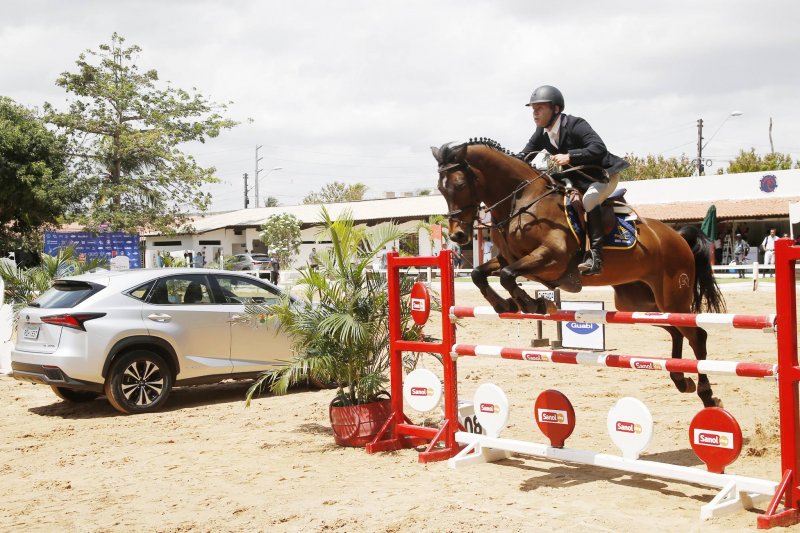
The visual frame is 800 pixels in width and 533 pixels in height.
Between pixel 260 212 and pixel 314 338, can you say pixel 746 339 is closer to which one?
pixel 314 338

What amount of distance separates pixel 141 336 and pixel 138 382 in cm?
52

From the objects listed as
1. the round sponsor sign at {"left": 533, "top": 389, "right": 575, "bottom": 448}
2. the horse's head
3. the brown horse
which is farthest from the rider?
the round sponsor sign at {"left": 533, "top": 389, "right": 575, "bottom": 448}

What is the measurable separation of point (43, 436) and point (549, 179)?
544 cm

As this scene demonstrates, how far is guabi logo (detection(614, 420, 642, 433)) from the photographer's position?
Result: 205 inches

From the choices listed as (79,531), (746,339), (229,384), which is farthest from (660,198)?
(79,531)

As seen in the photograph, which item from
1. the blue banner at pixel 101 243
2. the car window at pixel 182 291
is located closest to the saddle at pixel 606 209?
the car window at pixel 182 291

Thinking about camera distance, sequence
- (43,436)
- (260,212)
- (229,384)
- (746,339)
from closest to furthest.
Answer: (43,436) < (229,384) < (746,339) < (260,212)

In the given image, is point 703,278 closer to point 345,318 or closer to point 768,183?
point 345,318

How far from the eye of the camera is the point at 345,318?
6.86 m

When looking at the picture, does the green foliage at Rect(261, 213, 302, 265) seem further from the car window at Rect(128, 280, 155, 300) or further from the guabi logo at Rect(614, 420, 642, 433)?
the guabi logo at Rect(614, 420, 642, 433)

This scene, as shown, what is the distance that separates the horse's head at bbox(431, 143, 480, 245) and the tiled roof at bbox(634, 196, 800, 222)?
27.6 meters

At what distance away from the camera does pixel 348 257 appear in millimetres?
7199

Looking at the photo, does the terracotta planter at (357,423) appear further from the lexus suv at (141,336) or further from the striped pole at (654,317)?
the lexus suv at (141,336)

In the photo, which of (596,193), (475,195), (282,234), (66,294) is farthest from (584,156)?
(282,234)
